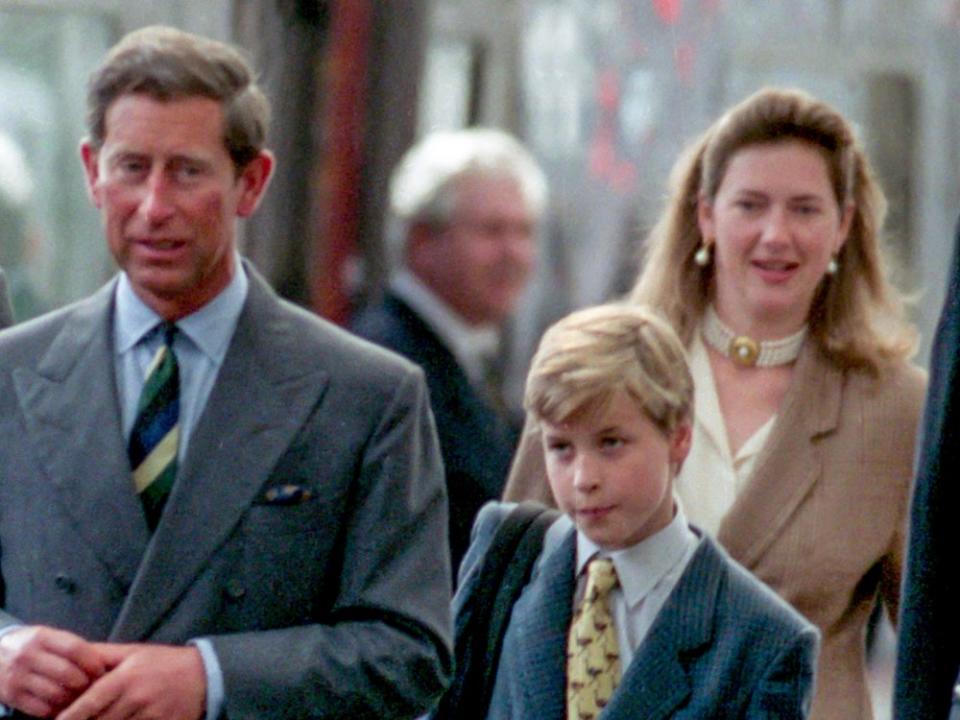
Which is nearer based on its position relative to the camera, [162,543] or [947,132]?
[162,543]

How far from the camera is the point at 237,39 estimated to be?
9695mm

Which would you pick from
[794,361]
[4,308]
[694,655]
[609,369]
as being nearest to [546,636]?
[694,655]

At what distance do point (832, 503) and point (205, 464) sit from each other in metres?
1.45

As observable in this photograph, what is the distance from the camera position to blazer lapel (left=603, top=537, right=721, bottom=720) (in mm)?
4156

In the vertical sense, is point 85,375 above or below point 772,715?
above

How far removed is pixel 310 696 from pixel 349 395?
44 cm

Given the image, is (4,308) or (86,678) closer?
(86,678)

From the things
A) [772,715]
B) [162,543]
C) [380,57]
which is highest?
[380,57]

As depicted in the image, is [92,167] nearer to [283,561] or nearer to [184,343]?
[184,343]

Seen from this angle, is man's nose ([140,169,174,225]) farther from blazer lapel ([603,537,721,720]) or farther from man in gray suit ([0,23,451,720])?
blazer lapel ([603,537,721,720])

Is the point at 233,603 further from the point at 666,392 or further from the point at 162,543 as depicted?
the point at 666,392

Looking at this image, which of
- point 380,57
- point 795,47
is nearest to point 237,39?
point 380,57

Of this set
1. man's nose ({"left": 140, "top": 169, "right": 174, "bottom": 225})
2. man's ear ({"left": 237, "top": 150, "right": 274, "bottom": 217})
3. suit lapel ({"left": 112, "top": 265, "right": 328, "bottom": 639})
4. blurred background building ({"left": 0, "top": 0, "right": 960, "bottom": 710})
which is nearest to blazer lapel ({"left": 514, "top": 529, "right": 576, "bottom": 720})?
suit lapel ({"left": 112, "top": 265, "right": 328, "bottom": 639})

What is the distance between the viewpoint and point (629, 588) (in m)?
4.29
